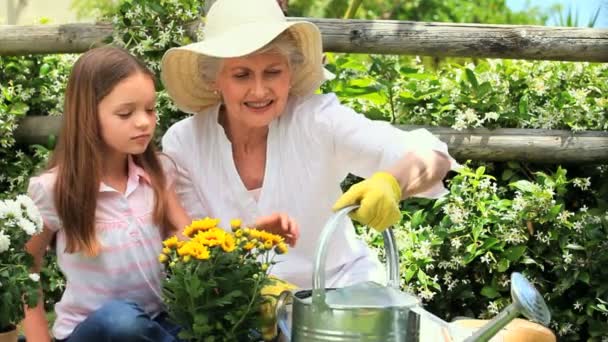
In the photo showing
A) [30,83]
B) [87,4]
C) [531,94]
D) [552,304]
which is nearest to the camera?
[552,304]

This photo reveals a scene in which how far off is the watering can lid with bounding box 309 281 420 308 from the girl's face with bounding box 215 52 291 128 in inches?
25.3

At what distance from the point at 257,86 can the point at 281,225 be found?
1.13 feet

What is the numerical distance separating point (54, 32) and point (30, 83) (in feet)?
0.90

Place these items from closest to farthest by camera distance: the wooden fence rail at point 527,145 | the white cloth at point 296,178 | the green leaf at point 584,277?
1. the white cloth at point 296,178
2. the green leaf at point 584,277
3. the wooden fence rail at point 527,145

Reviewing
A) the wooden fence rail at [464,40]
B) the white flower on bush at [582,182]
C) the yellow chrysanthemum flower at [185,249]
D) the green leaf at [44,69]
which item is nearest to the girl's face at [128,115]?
the yellow chrysanthemum flower at [185,249]

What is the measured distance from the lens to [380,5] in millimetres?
13422

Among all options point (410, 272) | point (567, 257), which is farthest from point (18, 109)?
point (567, 257)

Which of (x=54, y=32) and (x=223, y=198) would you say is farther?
(x=54, y=32)

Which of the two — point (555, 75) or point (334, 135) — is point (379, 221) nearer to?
point (334, 135)

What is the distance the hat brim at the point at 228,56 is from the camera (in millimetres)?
2316

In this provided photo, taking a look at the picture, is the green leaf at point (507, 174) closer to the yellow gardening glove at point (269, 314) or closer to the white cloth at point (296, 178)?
the white cloth at point (296, 178)

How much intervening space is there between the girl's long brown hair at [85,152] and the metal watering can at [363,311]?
2.01 feet

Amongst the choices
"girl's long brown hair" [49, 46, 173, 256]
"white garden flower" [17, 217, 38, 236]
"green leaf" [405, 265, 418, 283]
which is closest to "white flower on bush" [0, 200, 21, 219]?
"white garden flower" [17, 217, 38, 236]

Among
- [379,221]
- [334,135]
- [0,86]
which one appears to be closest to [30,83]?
[0,86]
